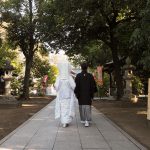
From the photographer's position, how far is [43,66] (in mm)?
67625

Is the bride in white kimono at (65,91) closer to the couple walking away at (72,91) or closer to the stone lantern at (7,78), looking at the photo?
the couple walking away at (72,91)

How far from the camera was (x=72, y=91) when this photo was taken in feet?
55.2

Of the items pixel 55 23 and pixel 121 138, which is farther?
pixel 55 23

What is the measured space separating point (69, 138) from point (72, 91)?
418 cm

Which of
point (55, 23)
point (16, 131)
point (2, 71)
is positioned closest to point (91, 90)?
point (16, 131)

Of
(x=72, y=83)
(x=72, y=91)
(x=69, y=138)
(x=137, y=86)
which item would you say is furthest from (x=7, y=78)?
(x=69, y=138)

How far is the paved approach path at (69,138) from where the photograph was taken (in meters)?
11.2

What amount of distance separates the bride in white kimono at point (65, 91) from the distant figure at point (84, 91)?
9.8 inches

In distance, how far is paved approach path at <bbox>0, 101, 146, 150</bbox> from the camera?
11.2 m

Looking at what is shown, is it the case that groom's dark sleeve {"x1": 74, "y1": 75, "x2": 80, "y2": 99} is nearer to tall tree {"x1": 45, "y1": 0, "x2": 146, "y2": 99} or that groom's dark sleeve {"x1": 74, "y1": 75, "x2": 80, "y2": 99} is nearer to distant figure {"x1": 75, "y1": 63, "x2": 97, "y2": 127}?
distant figure {"x1": 75, "y1": 63, "x2": 97, "y2": 127}

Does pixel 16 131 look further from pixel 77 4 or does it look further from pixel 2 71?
pixel 2 71

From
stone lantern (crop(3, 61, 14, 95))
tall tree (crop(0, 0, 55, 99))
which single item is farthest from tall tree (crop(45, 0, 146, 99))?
stone lantern (crop(3, 61, 14, 95))

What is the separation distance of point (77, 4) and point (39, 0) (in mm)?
14219

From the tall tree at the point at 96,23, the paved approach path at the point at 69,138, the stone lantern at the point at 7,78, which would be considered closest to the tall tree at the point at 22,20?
the tall tree at the point at 96,23
